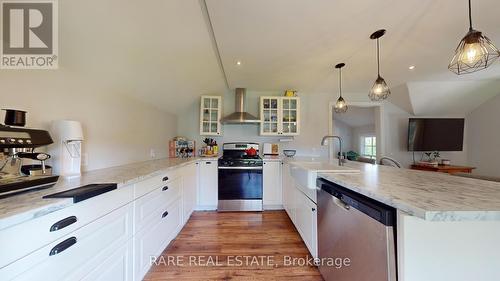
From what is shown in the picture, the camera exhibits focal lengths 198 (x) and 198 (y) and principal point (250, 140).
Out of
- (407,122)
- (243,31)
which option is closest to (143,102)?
(243,31)

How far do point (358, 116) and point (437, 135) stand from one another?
2.39 m

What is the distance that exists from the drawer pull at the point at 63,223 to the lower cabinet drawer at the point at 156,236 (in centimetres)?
63

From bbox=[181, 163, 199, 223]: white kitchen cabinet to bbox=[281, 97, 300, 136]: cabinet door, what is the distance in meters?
1.81

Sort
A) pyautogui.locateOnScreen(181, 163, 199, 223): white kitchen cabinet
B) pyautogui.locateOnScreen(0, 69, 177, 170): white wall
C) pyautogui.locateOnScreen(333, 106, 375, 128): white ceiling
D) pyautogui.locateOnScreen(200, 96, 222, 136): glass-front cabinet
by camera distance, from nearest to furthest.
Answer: pyautogui.locateOnScreen(0, 69, 177, 170): white wall < pyautogui.locateOnScreen(181, 163, 199, 223): white kitchen cabinet < pyautogui.locateOnScreen(200, 96, 222, 136): glass-front cabinet < pyautogui.locateOnScreen(333, 106, 375, 128): white ceiling

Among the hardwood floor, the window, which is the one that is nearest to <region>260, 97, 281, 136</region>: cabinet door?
the hardwood floor

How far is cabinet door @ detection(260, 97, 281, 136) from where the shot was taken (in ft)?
12.6

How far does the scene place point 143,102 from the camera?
274 cm

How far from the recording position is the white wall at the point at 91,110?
1.28m

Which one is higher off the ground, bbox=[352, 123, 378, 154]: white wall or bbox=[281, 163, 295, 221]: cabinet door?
bbox=[352, 123, 378, 154]: white wall

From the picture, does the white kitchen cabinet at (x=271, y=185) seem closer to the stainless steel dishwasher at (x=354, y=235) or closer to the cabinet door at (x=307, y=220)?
the cabinet door at (x=307, y=220)

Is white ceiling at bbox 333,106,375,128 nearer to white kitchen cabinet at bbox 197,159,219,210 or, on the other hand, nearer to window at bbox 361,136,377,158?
window at bbox 361,136,377,158

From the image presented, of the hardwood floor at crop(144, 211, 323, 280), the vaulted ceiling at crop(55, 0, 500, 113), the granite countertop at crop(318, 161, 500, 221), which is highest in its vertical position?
the vaulted ceiling at crop(55, 0, 500, 113)

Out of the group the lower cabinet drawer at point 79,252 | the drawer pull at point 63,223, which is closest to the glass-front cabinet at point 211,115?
the lower cabinet drawer at point 79,252

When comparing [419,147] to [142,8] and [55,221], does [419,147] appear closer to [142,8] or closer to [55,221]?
[142,8]
